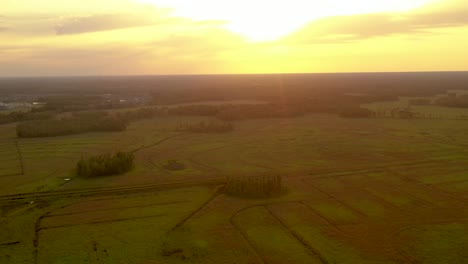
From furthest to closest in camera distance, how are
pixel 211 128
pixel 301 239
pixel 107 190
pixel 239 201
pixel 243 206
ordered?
pixel 211 128
pixel 107 190
pixel 239 201
pixel 243 206
pixel 301 239

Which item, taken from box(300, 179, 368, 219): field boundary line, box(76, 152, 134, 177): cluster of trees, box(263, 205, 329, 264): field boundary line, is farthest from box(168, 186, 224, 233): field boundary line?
box(76, 152, 134, 177): cluster of trees

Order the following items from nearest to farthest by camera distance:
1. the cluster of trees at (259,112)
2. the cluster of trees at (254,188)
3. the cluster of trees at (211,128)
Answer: the cluster of trees at (254,188)
the cluster of trees at (211,128)
the cluster of trees at (259,112)

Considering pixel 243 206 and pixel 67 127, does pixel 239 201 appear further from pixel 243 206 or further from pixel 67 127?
pixel 67 127

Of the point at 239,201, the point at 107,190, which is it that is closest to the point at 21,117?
the point at 107,190

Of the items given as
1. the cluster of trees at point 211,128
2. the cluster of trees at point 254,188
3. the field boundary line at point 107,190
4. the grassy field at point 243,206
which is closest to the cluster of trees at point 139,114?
the cluster of trees at point 211,128

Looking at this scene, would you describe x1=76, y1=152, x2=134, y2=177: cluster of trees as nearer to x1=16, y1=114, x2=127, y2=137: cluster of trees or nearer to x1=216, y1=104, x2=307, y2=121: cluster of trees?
x1=16, y1=114, x2=127, y2=137: cluster of trees

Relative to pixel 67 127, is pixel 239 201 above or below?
below

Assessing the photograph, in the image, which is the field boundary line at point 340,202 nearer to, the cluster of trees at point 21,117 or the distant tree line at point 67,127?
the distant tree line at point 67,127
